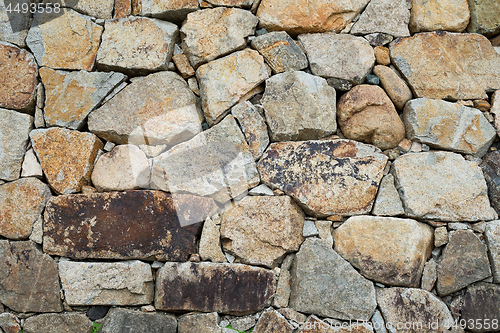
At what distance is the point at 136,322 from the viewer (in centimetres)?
186

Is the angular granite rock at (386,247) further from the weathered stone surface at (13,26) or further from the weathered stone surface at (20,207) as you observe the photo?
the weathered stone surface at (13,26)

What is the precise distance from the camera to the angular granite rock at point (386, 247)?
186cm

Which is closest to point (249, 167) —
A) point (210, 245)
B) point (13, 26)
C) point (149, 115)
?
point (210, 245)

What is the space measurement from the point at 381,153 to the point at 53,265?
2179 mm

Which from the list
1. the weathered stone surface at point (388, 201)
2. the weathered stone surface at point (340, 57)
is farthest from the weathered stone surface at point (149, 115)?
the weathered stone surface at point (388, 201)

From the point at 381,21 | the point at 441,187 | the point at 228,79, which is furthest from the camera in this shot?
the point at 381,21

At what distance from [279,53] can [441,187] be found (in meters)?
1.33

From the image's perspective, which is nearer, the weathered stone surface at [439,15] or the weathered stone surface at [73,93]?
the weathered stone surface at [73,93]

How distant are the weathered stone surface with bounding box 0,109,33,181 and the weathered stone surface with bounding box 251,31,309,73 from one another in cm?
162

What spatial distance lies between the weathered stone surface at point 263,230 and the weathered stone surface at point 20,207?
1.19m

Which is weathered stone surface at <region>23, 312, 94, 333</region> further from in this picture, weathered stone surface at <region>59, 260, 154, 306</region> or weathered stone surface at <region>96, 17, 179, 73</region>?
weathered stone surface at <region>96, 17, 179, 73</region>

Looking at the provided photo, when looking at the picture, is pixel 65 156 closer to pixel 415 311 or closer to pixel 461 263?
pixel 415 311

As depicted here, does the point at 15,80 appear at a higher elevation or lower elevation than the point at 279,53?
lower

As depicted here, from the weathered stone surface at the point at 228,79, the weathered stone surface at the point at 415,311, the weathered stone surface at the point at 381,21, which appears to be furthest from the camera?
the weathered stone surface at the point at 381,21
